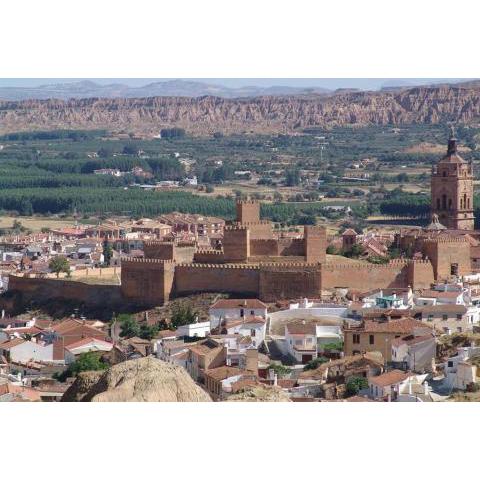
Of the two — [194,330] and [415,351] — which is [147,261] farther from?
[415,351]

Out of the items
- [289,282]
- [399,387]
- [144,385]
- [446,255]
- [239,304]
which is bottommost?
[239,304]

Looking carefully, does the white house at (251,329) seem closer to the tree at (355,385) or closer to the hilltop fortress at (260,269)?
the hilltop fortress at (260,269)

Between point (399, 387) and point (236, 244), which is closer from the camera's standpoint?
point (399, 387)

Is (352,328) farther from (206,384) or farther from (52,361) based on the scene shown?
(52,361)

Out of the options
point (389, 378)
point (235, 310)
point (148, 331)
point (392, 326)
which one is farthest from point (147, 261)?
point (389, 378)

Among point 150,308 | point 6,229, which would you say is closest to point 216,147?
point 6,229

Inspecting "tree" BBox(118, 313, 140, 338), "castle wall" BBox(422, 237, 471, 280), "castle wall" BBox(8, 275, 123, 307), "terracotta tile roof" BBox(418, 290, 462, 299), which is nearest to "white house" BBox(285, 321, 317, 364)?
"terracotta tile roof" BBox(418, 290, 462, 299)

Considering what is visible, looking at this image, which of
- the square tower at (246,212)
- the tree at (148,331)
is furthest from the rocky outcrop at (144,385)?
the square tower at (246,212)
